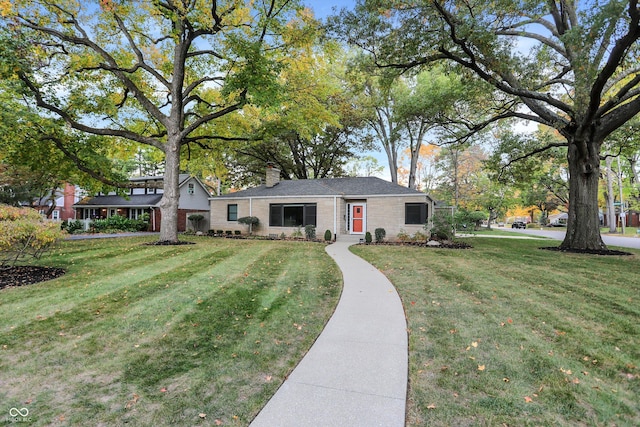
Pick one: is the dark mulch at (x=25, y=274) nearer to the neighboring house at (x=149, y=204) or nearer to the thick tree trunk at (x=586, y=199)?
the neighboring house at (x=149, y=204)

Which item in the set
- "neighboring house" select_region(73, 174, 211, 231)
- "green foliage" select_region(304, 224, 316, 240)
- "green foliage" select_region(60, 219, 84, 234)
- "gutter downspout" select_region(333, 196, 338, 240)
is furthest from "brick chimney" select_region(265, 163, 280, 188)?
"green foliage" select_region(60, 219, 84, 234)

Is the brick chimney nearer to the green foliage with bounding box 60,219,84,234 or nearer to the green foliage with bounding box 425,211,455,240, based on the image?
the green foliage with bounding box 425,211,455,240

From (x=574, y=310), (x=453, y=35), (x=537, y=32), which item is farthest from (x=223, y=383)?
(x=537, y=32)

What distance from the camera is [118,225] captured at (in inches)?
902

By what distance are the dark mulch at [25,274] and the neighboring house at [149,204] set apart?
15.7m

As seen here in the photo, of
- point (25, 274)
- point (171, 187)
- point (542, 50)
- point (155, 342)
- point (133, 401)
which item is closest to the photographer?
point (133, 401)

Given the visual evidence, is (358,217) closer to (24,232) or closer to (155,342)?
(24,232)

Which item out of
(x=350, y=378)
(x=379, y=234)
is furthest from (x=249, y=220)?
(x=350, y=378)

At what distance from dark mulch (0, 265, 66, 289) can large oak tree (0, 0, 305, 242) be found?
6014mm

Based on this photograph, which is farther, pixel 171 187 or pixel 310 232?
pixel 310 232

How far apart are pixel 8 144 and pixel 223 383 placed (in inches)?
618

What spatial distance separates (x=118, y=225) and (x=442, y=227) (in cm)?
2315

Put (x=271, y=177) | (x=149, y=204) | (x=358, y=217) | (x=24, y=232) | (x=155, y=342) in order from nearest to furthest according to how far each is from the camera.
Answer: (x=155, y=342) < (x=24, y=232) < (x=358, y=217) < (x=271, y=177) < (x=149, y=204)

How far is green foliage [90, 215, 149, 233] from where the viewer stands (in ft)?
72.2
